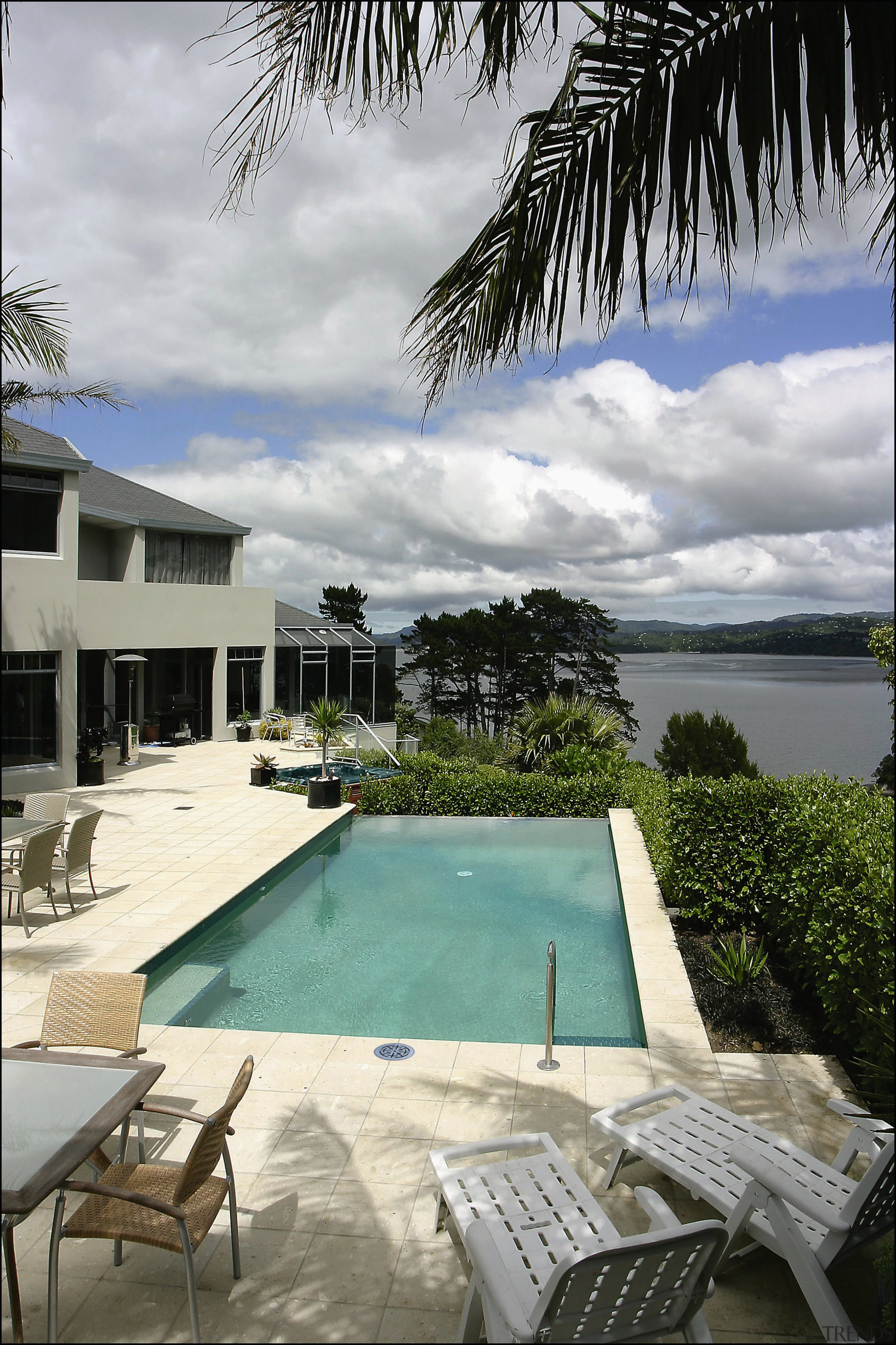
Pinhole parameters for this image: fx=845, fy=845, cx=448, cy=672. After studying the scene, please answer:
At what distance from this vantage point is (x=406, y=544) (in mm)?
56625

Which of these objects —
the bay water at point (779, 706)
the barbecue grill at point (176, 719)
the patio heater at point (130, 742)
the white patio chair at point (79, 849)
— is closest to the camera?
the white patio chair at point (79, 849)

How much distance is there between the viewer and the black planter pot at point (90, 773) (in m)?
16.4

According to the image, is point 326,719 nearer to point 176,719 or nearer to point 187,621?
point 187,621

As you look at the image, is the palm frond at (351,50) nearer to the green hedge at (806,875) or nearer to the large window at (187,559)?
the green hedge at (806,875)

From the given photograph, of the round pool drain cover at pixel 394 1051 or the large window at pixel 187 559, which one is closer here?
the round pool drain cover at pixel 394 1051

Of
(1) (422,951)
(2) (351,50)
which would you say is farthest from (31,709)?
(2) (351,50)

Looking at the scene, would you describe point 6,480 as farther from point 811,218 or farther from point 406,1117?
point 811,218

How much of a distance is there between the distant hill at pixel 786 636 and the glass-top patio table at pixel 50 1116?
3.15 meters

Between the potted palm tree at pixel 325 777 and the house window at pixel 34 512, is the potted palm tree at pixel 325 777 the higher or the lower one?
the lower one

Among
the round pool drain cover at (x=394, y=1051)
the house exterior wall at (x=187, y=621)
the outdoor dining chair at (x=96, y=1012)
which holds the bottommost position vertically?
the round pool drain cover at (x=394, y=1051)

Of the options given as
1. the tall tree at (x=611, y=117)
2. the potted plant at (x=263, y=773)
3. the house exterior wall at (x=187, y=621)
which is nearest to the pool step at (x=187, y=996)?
the tall tree at (x=611, y=117)

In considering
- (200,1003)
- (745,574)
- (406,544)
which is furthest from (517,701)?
(745,574)

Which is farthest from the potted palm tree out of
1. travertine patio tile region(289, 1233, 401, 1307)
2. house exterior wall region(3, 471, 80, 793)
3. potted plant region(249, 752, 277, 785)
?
travertine patio tile region(289, 1233, 401, 1307)

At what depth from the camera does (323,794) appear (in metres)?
14.3
